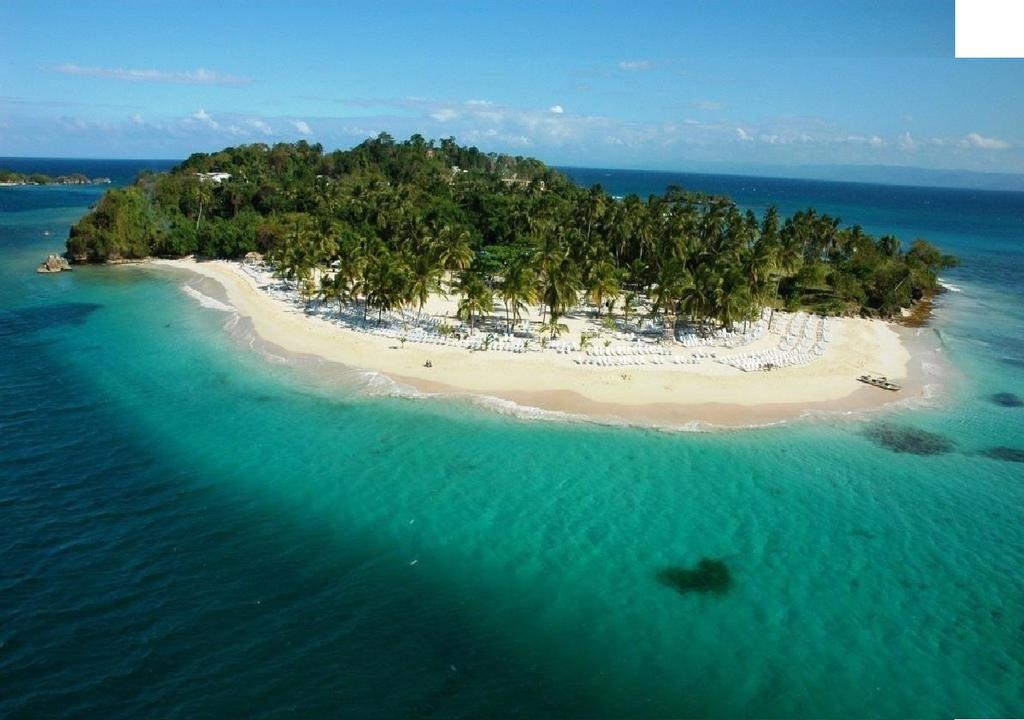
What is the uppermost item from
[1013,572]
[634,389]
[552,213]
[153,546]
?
[552,213]

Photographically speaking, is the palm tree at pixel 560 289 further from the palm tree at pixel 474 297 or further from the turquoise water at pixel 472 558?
the turquoise water at pixel 472 558

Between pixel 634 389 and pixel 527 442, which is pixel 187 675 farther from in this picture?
pixel 634 389

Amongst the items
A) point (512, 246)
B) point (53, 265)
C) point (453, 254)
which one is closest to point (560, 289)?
point (453, 254)

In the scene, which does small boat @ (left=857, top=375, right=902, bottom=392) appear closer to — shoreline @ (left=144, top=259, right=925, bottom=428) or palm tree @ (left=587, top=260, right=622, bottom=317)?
shoreline @ (left=144, top=259, right=925, bottom=428)

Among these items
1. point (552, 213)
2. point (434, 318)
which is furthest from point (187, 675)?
point (552, 213)

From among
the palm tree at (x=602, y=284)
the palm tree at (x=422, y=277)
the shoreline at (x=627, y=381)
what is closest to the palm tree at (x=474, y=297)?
the palm tree at (x=422, y=277)

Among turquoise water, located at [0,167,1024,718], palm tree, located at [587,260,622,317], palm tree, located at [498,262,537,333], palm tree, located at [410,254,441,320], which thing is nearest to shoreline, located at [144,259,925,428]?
turquoise water, located at [0,167,1024,718]
